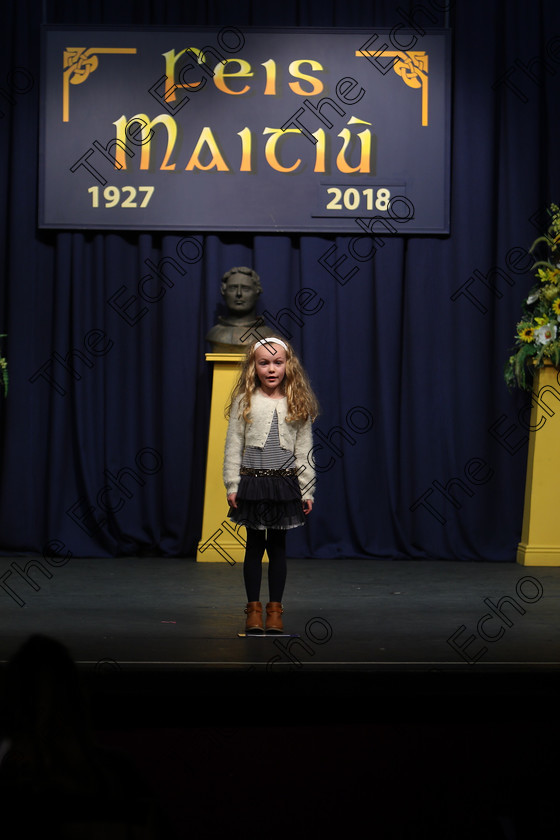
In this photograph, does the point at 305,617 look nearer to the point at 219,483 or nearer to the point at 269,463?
the point at 269,463

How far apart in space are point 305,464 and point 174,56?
3.01m

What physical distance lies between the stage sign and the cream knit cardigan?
7.31 ft

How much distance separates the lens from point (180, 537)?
5695 mm

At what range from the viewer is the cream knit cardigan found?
3664 millimetres

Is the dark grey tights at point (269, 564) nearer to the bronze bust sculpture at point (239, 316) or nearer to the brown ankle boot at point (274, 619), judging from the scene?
the brown ankle boot at point (274, 619)

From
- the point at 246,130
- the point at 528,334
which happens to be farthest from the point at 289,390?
the point at 246,130

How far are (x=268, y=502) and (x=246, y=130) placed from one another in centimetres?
279

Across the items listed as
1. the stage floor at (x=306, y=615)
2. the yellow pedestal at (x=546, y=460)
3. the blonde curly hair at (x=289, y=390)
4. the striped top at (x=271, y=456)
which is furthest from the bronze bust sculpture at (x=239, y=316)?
the striped top at (x=271, y=456)

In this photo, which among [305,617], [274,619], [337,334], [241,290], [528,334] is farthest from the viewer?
[337,334]

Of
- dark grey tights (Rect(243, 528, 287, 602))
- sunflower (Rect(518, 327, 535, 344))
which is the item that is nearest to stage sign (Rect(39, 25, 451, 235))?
sunflower (Rect(518, 327, 535, 344))

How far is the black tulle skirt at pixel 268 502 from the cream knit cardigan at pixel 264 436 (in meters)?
0.05

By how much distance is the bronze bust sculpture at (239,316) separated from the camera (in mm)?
5445

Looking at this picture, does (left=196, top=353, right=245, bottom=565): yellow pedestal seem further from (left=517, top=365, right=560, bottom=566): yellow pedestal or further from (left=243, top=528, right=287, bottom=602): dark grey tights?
(left=243, top=528, right=287, bottom=602): dark grey tights

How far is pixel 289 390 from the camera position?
3.72 meters
